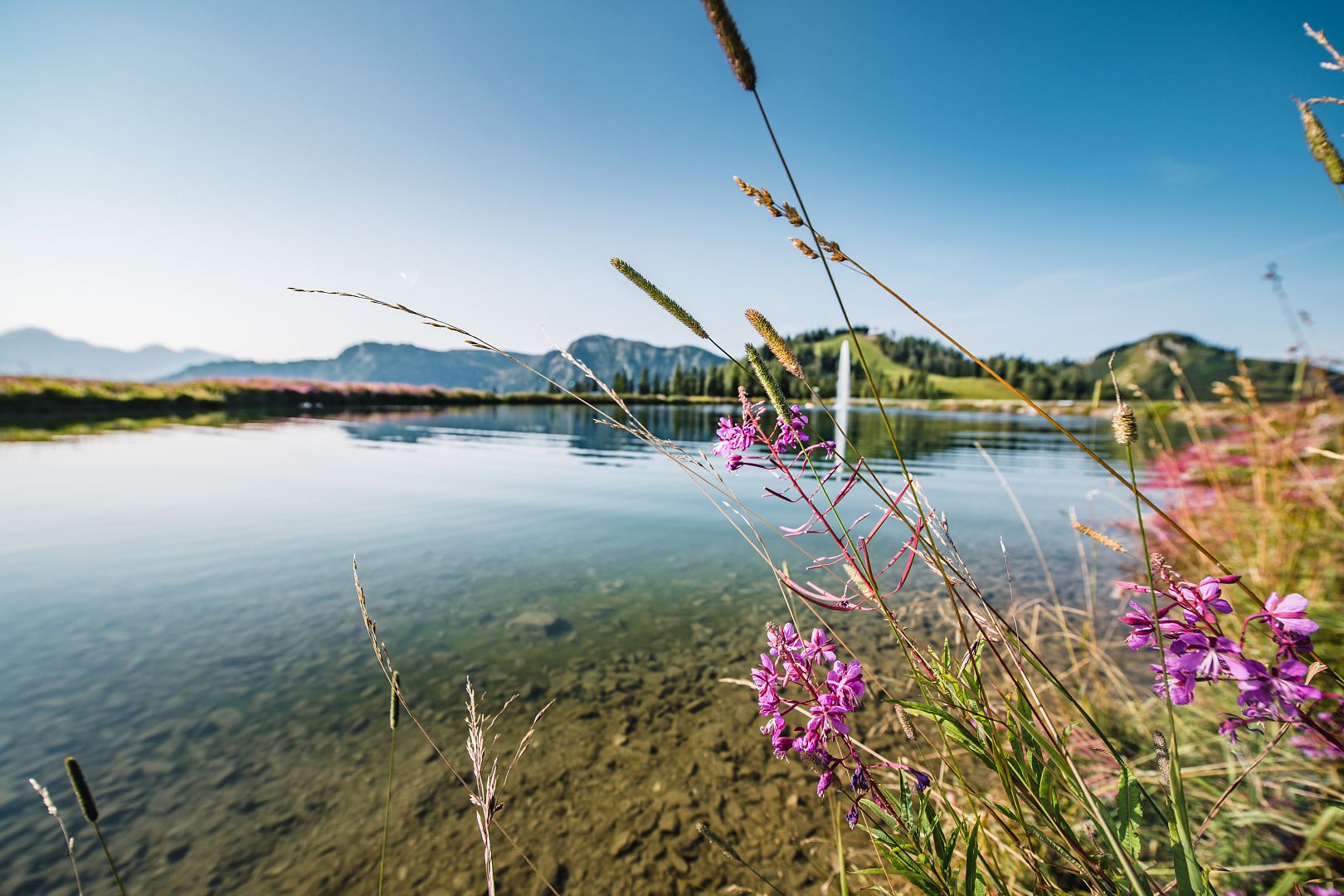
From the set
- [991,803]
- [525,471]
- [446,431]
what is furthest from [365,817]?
[446,431]

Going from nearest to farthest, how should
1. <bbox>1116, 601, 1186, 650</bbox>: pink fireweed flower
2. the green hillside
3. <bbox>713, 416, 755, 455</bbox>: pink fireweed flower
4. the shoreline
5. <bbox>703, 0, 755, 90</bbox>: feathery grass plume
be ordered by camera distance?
<bbox>1116, 601, 1186, 650</bbox>: pink fireweed flower < <bbox>703, 0, 755, 90</bbox>: feathery grass plume < <bbox>713, 416, 755, 455</bbox>: pink fireweed flower < the shoreline < the green hillside

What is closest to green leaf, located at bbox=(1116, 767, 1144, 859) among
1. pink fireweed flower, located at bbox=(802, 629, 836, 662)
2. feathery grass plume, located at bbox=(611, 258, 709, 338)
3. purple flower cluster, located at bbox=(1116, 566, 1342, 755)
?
purple flower cluster, located at bbox=(1116, 566, 1342, 755)

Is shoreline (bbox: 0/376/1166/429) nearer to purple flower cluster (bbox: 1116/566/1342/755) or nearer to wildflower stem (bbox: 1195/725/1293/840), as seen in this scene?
purple flower cluster (bbox: 1116/566/1342/755)

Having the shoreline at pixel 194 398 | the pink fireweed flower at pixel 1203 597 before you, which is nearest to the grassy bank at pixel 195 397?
the shoreline at pixel 194 398

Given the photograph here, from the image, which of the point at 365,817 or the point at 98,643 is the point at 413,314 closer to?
the point at 365,817

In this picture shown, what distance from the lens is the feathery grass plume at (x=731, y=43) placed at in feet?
4.32

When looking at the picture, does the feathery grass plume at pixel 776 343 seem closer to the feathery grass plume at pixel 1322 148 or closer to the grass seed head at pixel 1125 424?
the grass seed head at pixel 1125 424

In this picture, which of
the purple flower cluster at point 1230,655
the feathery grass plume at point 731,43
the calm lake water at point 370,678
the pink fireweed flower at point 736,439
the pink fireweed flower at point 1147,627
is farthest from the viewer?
the calm lake water at point 370,678

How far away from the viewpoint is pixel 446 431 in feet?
93.2

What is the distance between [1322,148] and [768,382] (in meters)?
1.76

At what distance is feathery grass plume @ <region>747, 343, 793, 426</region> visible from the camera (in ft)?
4.58

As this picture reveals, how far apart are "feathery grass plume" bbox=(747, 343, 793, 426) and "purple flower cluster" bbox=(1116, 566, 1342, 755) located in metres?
0.79

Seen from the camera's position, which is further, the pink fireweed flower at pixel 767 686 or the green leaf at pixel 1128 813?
the pink fireweed flower at pixel 767 686

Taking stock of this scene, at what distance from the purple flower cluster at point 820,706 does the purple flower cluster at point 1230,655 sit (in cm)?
63
